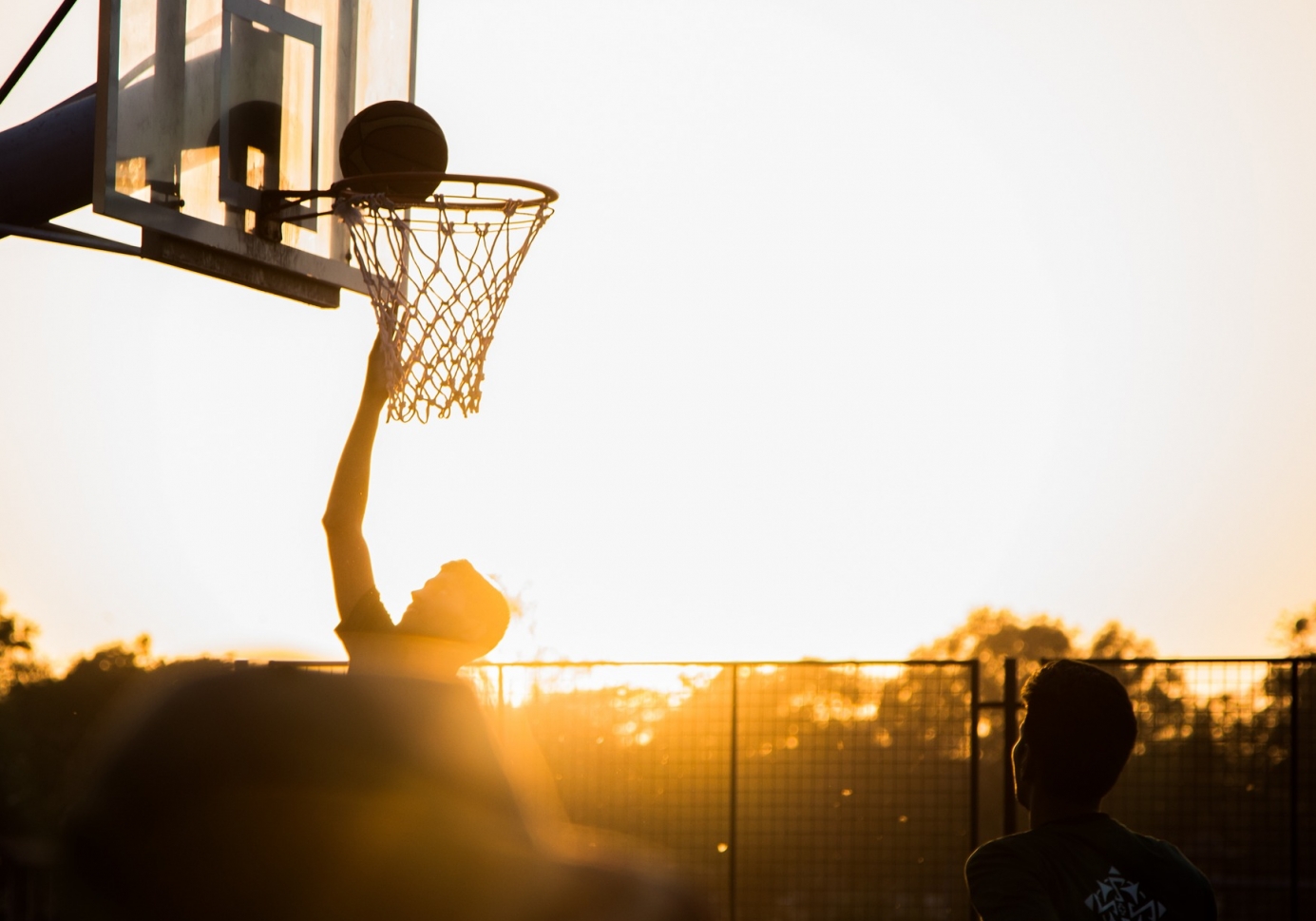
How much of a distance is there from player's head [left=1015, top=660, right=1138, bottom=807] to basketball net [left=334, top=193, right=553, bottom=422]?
12.4 feet

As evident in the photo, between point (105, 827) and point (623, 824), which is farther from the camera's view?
point (623, 824)

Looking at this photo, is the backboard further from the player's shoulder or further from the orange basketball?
the player's shoulder

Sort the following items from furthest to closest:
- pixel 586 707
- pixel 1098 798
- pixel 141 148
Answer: pixel 586 707 → pixel 141 148 → pixel 1098 798

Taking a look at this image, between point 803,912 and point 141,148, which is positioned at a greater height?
point 141,148

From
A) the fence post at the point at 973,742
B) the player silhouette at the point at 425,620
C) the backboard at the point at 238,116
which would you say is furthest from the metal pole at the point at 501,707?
the player silhouette at the point at 425,620

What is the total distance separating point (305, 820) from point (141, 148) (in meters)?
5.40

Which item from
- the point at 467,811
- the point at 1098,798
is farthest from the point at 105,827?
the point at 1098,798

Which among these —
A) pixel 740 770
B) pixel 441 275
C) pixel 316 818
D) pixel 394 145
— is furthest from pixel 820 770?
pixel 316 818

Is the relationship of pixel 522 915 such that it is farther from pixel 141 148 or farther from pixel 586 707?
pixel 586 707

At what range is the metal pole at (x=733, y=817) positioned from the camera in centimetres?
883

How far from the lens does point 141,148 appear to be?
603cm

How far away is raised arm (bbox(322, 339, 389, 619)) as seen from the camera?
4.59 meters

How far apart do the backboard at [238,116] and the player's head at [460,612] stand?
2.52 meters

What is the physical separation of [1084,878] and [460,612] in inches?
72.0
